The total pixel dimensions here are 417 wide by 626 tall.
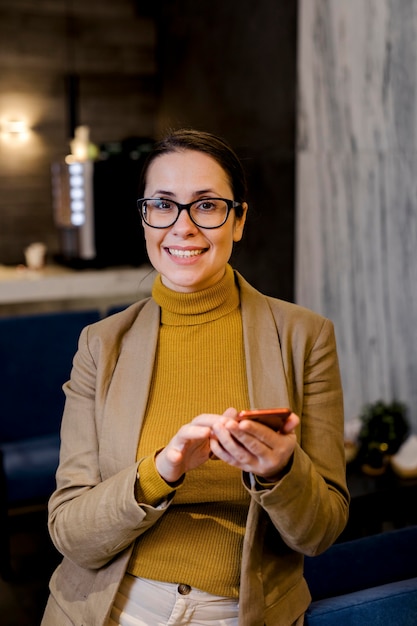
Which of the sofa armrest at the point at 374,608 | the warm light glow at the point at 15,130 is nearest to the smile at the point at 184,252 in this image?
the sofa armrest at the point at 374,608

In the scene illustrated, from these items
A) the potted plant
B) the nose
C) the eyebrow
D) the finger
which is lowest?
the potted plant

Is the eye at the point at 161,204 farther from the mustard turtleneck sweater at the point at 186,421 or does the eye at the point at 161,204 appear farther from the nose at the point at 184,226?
the mustard turtleneck sweater at the point at 186,421

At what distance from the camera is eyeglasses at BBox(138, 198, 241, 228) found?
4.67 ft

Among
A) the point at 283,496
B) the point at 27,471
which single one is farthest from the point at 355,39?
the point at 283,496

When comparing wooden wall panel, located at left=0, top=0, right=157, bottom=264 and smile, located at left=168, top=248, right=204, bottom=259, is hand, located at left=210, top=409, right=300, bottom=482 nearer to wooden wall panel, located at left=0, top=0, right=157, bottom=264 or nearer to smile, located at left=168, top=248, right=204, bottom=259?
smile, located at left=168, top=248, right=204, bottom=259

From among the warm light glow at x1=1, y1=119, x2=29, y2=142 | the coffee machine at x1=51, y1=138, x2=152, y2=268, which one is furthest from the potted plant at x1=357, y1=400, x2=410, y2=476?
the warm light glow at x1=1, y1=119, x2=29, y2=142

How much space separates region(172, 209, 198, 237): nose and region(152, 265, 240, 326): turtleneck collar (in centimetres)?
14

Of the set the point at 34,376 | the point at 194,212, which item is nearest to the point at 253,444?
the point at 194,212

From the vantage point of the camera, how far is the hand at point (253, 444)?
1.13 meters

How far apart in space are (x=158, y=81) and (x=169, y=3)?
2.28 feet

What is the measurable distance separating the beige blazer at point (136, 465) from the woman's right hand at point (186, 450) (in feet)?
0.22

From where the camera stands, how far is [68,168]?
5.56m

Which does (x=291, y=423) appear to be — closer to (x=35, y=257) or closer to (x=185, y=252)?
(x=185, y=252)

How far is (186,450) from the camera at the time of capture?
122 cm
